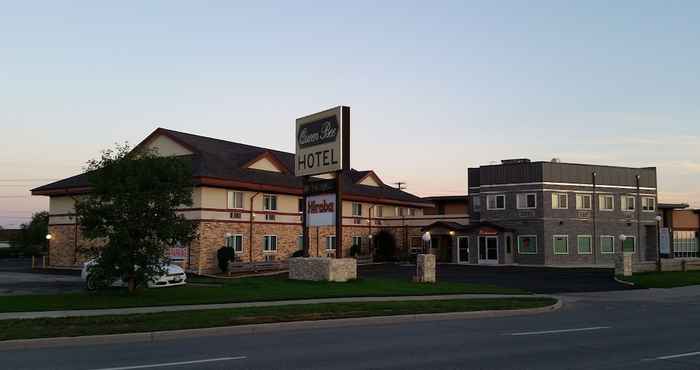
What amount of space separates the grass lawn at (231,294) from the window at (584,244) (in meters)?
26.3


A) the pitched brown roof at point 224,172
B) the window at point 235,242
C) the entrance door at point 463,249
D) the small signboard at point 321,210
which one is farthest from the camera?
the entrance door at point 463,249

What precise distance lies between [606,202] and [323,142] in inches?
1252

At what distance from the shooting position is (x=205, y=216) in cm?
3828

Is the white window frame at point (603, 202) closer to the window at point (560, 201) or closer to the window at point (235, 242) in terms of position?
the window at point (560, 201)

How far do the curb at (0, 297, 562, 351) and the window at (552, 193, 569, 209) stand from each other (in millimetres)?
31299

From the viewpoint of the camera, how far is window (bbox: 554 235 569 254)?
50188 mm

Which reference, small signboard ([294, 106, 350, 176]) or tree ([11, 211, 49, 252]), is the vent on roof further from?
tree ([11, 211, 49, 252])

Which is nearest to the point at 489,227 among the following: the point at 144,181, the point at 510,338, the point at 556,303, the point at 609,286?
the point at 609,286

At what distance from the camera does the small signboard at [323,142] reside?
1129 inches

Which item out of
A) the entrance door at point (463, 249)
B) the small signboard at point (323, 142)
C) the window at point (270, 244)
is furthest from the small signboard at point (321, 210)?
the entrance door at point (463, 249)

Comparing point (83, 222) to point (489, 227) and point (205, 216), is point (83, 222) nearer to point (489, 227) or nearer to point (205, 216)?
point (205, 216)

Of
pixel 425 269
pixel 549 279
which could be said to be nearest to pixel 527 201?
pixel 549 279

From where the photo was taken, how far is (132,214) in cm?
2123

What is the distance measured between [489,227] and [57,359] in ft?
141
